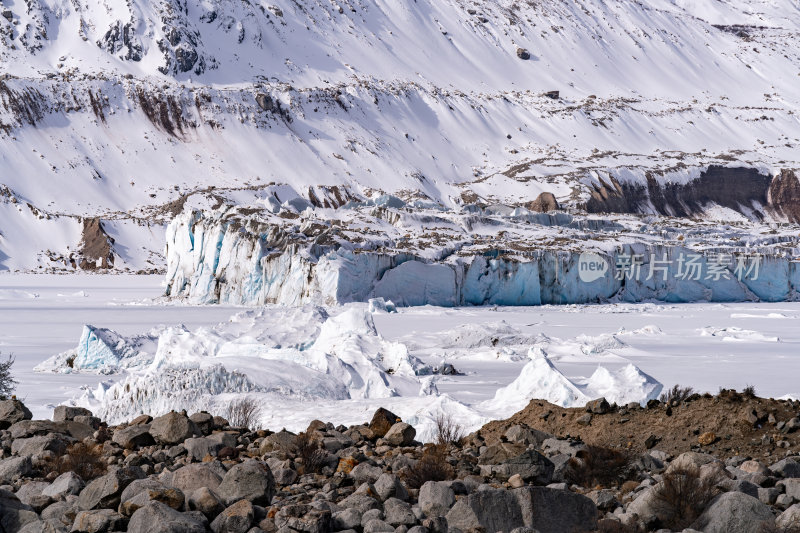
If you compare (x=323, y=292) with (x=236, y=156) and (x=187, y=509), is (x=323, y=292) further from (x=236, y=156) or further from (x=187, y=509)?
(x=236, y=156)

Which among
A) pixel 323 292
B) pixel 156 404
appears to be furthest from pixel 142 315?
pixel 156 404

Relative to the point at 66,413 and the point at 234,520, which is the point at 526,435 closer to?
the point at 234,520

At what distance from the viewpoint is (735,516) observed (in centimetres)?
560

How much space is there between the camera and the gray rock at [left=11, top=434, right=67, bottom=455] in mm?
7836

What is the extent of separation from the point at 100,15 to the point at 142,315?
71.0 meters

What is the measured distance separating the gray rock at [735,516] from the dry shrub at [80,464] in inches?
183

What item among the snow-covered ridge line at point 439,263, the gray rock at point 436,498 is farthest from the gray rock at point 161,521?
the snow-covered ridge line at point 439,263

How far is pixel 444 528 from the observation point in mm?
5348

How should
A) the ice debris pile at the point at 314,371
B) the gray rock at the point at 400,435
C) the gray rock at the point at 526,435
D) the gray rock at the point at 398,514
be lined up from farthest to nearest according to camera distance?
the ice debris pile at the point at 314,371
the gray rock at the point at 400,435
the gray rock at the point at 526,435
the gray rock at the point at 398,514

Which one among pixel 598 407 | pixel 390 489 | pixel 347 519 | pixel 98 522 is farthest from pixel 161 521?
pixel 598 407

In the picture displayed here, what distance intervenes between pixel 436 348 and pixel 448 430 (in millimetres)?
10614

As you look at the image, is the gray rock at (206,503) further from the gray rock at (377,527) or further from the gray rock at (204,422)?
the gray rock at (204,422)

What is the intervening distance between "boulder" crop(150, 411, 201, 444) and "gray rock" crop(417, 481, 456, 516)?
3178 mm

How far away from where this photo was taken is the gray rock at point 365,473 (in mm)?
6969
